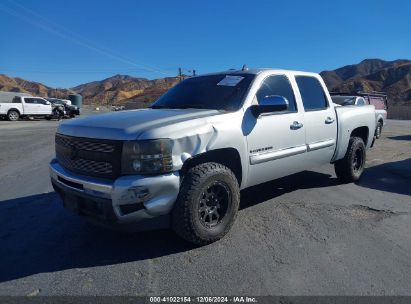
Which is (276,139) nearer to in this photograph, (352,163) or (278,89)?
(278,89)

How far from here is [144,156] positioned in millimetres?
3605

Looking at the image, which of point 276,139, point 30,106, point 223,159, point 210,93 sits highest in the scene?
point 210,93

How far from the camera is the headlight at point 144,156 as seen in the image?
3604mm

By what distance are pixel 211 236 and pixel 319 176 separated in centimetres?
404

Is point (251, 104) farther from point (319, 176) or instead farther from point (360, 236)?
point (319, 176)

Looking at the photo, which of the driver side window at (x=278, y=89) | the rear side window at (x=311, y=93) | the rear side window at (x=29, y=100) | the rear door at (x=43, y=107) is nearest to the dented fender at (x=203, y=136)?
the driver side window at (x=278, y=89)

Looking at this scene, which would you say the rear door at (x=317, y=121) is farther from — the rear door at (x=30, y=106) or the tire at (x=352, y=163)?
the rear door at (x=30, y=106)

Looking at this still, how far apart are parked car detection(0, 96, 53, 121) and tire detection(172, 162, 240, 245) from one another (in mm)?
28169

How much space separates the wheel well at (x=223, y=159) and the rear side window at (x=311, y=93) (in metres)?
1.63

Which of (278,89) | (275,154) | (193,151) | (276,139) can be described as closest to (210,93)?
(278,89)

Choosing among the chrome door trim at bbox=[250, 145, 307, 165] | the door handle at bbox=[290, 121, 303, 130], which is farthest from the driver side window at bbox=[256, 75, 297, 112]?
the chrome door trim at bbox=[250, 145, 307, 165]

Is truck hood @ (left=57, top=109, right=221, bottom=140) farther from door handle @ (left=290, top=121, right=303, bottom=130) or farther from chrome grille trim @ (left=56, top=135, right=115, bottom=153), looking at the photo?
door handle @ (left=290, top=121, right=303, bottom=130)

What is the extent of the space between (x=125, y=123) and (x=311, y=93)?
121 inches

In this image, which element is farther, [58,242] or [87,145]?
[58,242]
